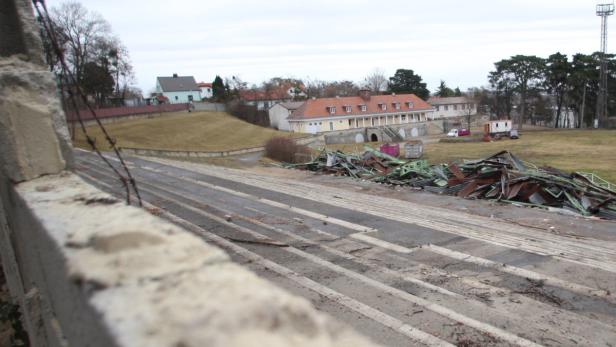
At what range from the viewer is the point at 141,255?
157 centimetres

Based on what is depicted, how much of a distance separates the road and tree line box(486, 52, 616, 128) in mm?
74276

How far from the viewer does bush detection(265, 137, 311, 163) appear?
33381mm

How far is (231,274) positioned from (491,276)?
296 inches

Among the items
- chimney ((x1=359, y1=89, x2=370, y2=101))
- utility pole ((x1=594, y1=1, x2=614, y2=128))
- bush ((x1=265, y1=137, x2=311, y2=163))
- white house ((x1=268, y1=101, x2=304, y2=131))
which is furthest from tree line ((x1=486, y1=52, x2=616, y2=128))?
bush ((x1=265, y1=137, x2=311, y2=163))

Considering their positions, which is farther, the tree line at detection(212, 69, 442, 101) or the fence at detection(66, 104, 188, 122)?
the tree line at detection(212, 69, 442, 101)

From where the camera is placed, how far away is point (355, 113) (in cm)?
7825

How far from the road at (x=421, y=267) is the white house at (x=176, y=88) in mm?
100148

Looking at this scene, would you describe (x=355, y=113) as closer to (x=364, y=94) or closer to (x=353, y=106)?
(x=353, y=106)

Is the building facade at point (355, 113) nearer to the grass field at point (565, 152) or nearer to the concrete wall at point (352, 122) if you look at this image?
the concrete wall at point (352, 122)

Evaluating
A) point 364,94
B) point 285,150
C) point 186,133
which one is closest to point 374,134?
point 364,94

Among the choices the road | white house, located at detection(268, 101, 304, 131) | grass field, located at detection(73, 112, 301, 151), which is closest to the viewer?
the road

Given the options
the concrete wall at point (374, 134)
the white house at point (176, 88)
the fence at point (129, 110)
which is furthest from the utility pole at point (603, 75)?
the white house at point (176, 88)

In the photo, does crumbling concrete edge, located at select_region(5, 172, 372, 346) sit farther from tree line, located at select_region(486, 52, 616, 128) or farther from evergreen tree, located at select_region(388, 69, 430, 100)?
evergreen tree, located at select_region(388, 69, 430, 100)

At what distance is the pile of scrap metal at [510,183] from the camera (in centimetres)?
1537
